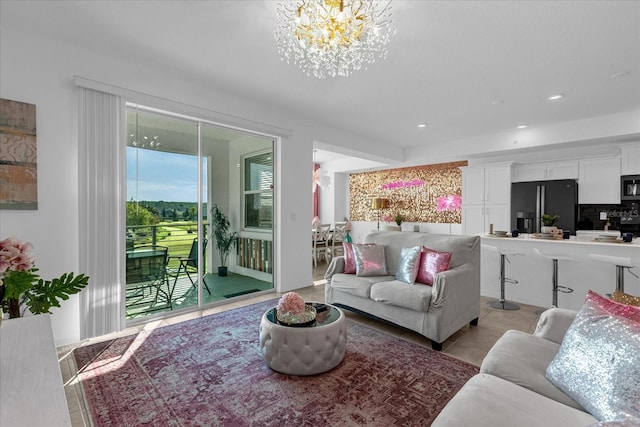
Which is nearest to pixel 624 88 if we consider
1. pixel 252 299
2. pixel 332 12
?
pixel 332 12

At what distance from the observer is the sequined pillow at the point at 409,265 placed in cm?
297

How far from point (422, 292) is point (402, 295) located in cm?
18

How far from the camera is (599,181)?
4.94m

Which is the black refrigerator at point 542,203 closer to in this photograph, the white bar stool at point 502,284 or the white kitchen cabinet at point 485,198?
the white kitchen cabinet at point 485,198

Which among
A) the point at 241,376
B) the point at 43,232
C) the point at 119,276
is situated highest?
the point at 43,232

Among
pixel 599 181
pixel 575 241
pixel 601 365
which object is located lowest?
pixel 601 365

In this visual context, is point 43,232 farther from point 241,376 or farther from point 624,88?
point 624,88

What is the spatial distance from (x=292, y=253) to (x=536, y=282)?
3.17 metres

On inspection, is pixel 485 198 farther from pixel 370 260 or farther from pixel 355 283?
pixel 355 283

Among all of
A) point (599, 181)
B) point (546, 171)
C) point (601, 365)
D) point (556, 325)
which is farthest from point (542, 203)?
point (601, 365)

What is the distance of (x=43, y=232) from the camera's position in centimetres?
254

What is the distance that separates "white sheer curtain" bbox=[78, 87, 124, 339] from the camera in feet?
8.89

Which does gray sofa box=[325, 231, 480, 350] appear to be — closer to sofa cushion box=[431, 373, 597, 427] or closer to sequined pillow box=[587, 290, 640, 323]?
sequined pillow box=[587, 290, 640, 323]

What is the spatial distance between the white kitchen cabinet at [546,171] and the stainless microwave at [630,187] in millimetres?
606
